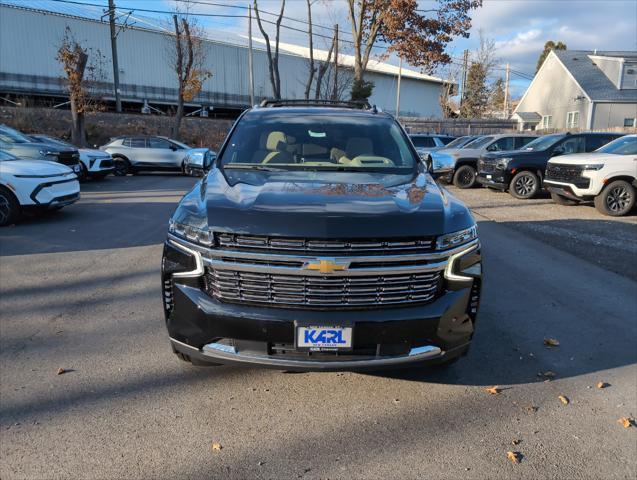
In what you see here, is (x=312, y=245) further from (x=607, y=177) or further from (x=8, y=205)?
(x=607, y=177)

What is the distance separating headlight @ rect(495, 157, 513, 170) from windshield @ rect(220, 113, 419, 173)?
369 inches

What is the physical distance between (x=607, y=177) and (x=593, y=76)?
3401 centimetres

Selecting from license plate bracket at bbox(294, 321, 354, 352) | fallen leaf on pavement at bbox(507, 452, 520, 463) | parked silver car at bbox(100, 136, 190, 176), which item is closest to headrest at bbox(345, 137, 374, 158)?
license plate bracket at bbox(294, 321, 354, 352)

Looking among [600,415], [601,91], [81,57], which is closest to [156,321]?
[600,415]

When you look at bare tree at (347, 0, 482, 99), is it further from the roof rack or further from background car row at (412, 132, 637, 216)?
the roof rack

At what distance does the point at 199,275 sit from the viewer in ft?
9.44

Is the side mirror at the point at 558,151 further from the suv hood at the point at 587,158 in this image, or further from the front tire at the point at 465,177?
the front tire at the point at 465,177

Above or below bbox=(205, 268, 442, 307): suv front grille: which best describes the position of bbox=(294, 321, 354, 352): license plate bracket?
below

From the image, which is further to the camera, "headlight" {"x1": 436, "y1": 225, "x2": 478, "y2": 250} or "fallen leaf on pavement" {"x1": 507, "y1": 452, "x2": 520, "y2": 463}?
"headlight" {"x1": 436, "y1": 225, "x2": 478, "y2": 250}

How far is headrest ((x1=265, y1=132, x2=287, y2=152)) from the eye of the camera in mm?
Answer: 4387

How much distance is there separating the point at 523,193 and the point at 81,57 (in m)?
19.2

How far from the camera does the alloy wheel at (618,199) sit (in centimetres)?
1041

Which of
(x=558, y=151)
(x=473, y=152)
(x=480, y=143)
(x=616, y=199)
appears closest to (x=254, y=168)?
(x=616, y=199)

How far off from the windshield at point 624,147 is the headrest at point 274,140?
30.3ft
